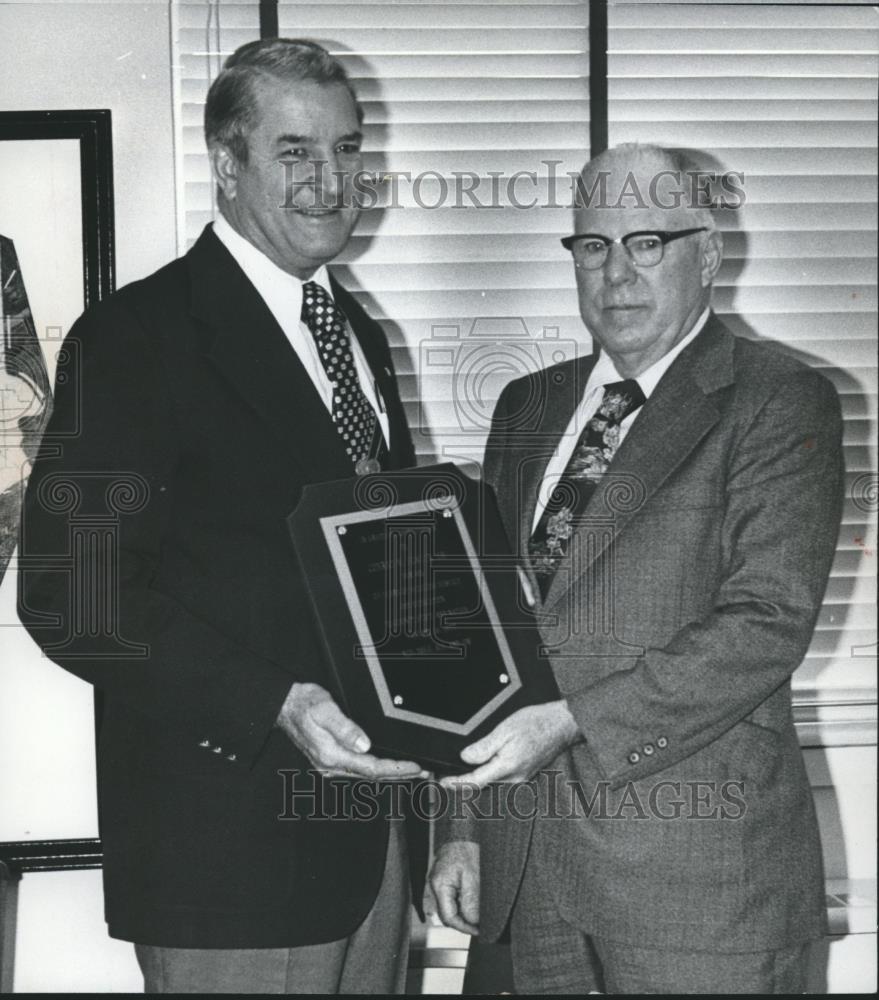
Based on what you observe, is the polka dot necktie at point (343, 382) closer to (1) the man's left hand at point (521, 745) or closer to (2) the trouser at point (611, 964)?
(1) the man's left hand at point (521, 745)

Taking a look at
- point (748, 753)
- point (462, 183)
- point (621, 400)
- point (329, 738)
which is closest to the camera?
point (329, 738)

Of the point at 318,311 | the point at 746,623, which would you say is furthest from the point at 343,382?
the point at 746,623

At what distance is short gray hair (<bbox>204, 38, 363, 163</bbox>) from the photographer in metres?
1.60

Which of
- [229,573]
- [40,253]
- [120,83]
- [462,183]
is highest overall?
[120,83]

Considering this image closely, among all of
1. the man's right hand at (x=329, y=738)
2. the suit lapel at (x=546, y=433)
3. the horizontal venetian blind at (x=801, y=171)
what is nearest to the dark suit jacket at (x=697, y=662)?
the suit lapel at (x=546, y=433)

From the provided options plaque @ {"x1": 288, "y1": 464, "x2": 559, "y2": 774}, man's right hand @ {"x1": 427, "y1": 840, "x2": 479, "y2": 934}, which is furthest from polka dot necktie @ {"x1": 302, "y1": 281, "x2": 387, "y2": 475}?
man's right hand @ {"x1": 427, "y1": 840, "x2": 479, "y2": 934}

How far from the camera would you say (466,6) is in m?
1.88

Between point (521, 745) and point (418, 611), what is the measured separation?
21 cm

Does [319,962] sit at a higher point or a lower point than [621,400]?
lower

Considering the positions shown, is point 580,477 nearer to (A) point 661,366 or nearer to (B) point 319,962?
(A) point 661,366

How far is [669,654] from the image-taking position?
1544 millimetres

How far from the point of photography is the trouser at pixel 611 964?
5.02 feet

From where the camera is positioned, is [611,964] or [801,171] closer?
[611,964]

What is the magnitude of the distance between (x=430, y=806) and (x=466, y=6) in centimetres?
123
